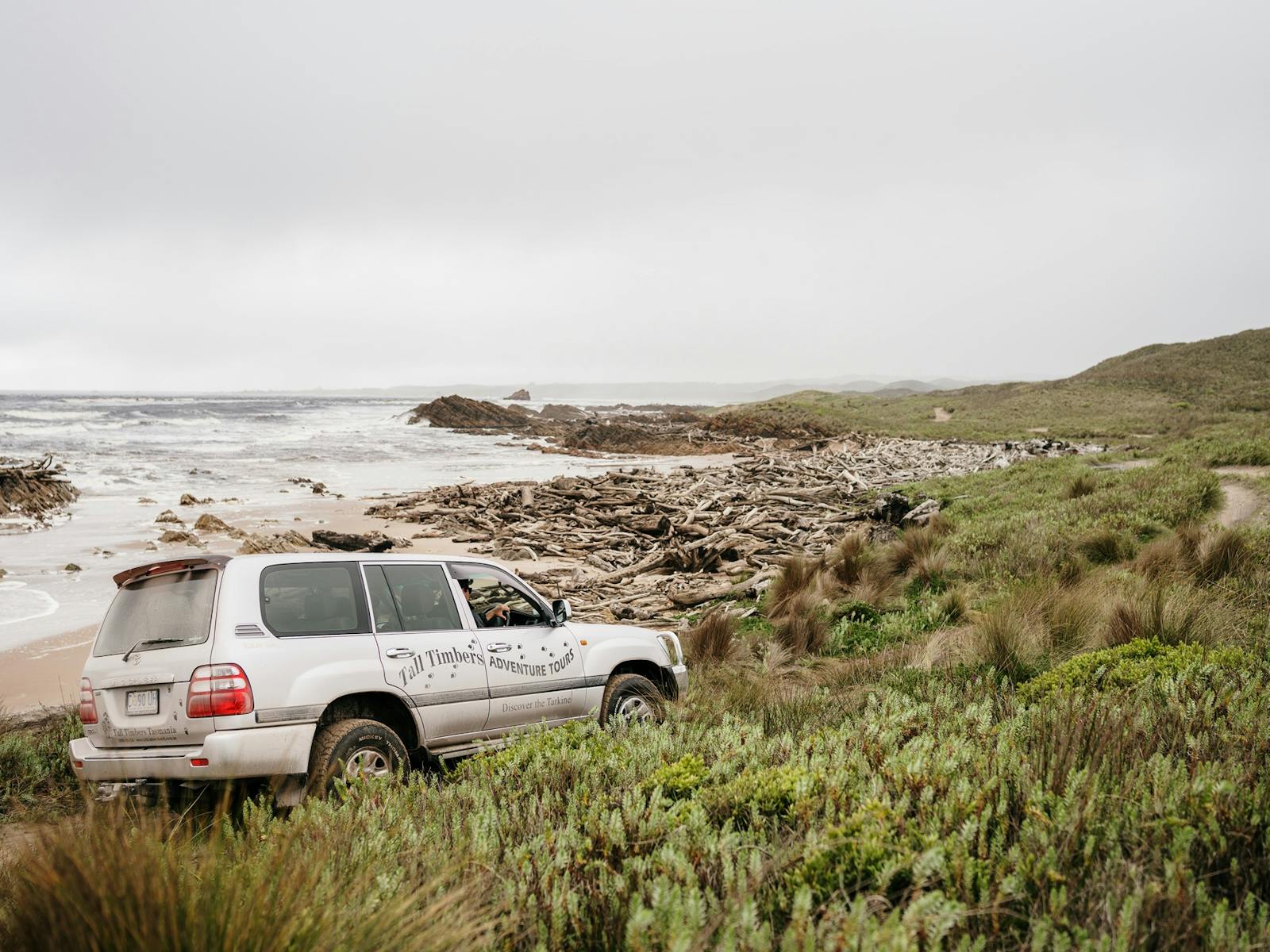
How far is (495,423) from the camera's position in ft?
244

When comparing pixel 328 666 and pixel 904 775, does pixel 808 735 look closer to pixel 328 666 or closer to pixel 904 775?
pixel 904 775

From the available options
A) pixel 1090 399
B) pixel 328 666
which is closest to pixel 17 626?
pixel 328 666

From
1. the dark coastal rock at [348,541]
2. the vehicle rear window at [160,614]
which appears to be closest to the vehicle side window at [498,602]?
the vehicle rear window at [160,614]

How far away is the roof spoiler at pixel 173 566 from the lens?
5.27 m

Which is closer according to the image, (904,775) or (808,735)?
(904,775)

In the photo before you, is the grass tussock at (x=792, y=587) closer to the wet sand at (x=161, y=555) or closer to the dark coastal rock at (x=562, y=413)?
the wet sand at (x=161, y=555)

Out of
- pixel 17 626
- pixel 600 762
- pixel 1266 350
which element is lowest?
pixel 17 626

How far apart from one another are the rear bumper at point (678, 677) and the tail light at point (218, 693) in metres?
3.62

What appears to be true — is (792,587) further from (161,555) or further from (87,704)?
(161,555)

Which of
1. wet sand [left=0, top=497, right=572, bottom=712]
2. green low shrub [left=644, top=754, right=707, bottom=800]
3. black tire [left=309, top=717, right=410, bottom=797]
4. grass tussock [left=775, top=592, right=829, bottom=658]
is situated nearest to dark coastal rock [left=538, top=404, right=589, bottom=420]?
wet sand [left=0, top=497, right=572, bottom=712]

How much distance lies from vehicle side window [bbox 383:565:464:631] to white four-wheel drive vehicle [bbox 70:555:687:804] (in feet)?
0.04

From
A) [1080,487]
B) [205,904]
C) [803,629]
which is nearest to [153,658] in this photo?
[205,904]

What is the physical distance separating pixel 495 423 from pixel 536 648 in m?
69.3

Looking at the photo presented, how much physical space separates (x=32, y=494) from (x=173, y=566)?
2176 centimetres
